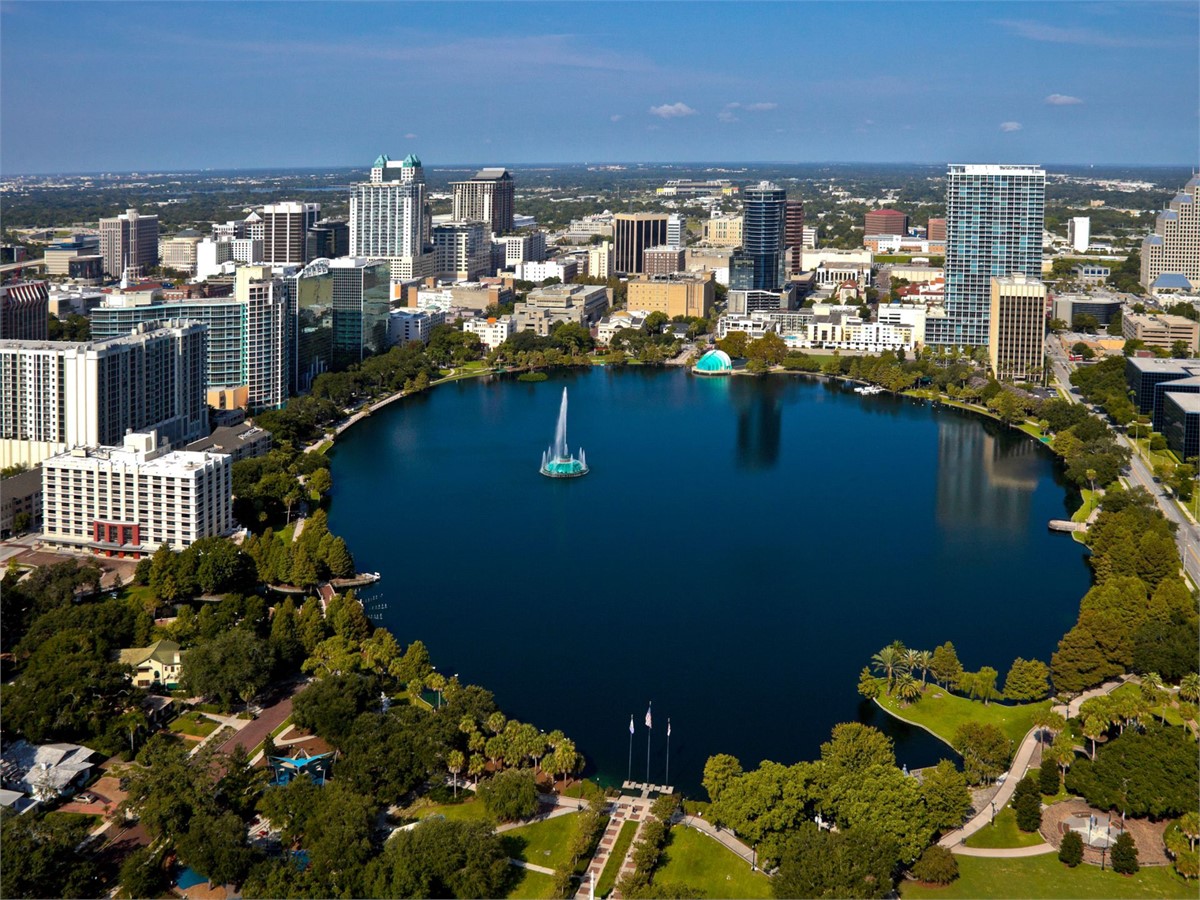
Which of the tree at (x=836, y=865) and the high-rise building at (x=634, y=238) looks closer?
the tree at (x=836, y=865)

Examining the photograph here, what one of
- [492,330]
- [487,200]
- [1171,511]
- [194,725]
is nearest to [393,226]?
[492,330]

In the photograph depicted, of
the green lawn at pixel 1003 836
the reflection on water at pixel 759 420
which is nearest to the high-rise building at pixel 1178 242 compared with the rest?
the reflection on water at pixel 759 420

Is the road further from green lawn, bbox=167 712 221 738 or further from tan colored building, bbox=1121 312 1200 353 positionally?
green lawn, bbox=167 712 221 738

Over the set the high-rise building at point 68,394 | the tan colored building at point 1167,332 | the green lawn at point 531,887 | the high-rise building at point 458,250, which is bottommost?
the green lawn at point 531,887

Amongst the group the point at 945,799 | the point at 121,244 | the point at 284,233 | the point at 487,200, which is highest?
the point at 487,200

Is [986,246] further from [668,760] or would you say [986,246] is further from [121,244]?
[121,244]

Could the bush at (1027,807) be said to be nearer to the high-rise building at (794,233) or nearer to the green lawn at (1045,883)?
the green lawn at (1045,883)
